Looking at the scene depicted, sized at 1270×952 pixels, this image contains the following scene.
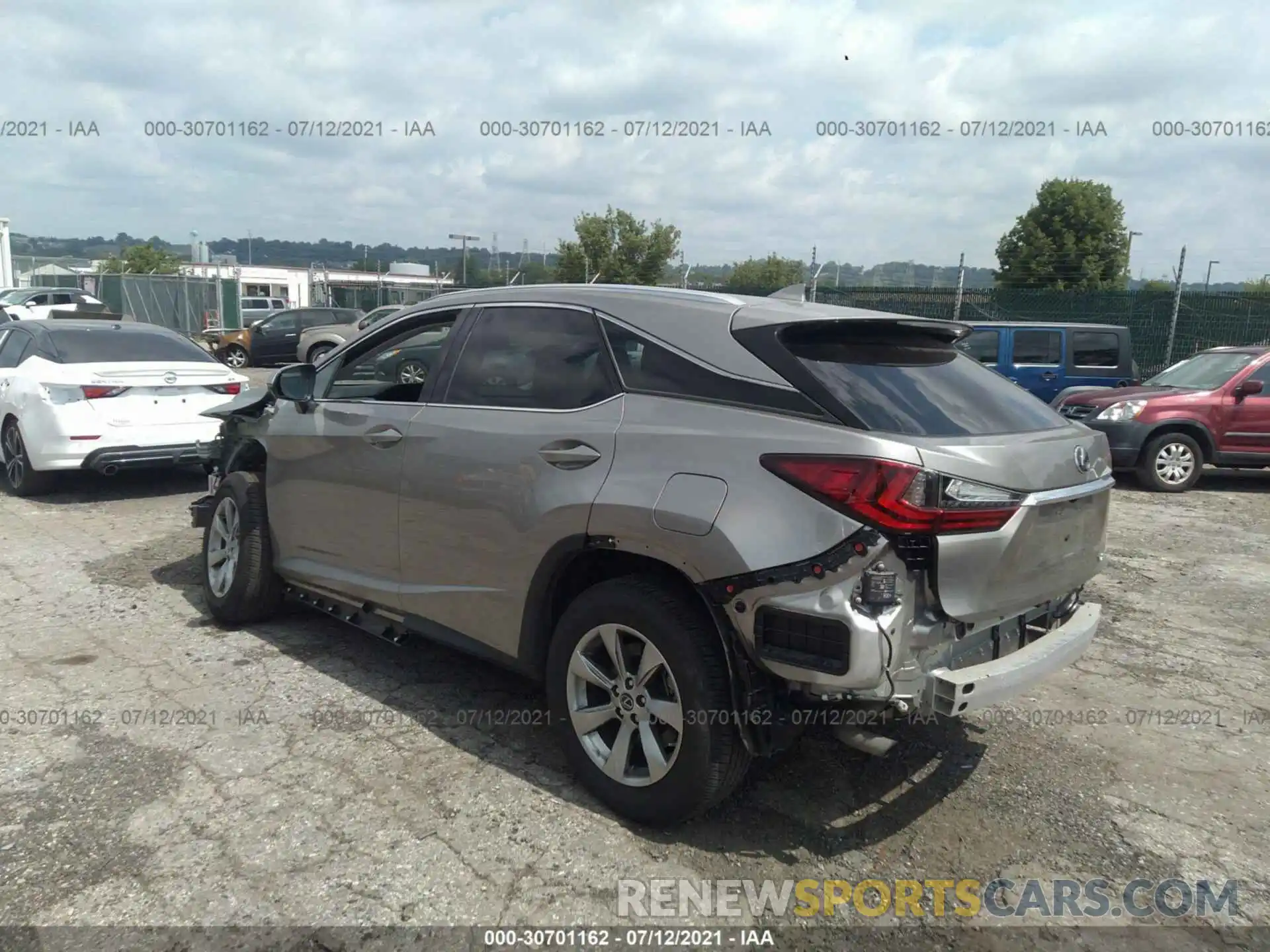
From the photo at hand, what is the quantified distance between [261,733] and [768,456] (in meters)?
2.50

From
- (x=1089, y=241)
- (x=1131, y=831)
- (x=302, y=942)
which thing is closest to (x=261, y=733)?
(x=302, y=942)

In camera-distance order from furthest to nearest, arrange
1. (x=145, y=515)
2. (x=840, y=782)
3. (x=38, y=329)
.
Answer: (x=38, y=329)
(x=145, y=515)
(x=840, y=782)

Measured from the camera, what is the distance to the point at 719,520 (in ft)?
9.46

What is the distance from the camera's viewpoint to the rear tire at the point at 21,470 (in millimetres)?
8180

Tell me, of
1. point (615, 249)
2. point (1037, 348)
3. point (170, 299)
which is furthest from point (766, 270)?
point (1037, 348)

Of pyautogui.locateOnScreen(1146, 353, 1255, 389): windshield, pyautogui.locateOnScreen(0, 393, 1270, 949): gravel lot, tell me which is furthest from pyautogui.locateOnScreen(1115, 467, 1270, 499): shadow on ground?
pyautogui.locateOnScreen(0, 393, 1270, 949): gravel lot

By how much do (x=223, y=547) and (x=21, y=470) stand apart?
440cm

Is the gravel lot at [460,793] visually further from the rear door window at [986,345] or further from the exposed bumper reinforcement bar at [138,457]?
the rear door window at [986,345]

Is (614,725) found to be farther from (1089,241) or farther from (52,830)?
(1089,241)

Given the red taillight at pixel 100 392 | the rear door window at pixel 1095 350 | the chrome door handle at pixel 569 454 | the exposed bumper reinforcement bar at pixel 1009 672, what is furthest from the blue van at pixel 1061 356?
the chrome door handle at pixel 569 454

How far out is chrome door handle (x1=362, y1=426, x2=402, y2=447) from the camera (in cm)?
410

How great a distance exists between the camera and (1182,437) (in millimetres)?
9836
